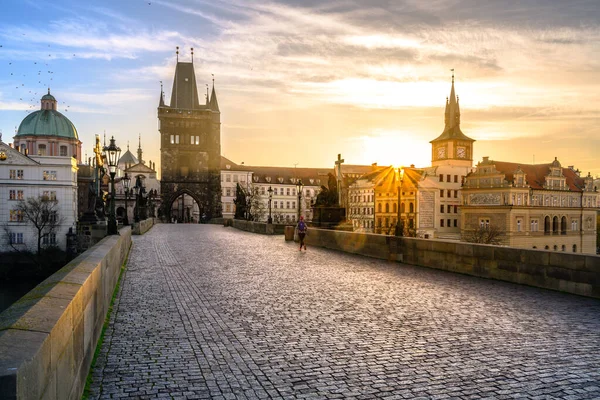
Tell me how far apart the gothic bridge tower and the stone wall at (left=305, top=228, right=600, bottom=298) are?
67749 mm

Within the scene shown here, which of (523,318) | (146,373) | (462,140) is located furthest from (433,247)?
(462,140)

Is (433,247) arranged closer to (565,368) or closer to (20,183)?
(565,368)

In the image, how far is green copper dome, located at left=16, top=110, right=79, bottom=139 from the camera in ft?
314

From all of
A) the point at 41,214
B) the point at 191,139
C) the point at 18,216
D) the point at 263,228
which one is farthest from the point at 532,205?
the point at 18,216

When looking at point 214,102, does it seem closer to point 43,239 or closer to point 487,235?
point 43,239

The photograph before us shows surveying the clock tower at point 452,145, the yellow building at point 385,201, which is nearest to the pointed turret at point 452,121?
the clock tower at point 452,145

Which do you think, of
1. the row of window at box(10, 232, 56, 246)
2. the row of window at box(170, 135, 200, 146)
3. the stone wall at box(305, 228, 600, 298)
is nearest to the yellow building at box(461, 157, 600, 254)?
the row of window at box(170, 135, 200, 146)

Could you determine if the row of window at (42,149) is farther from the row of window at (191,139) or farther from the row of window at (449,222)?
the row of window at (449,222)

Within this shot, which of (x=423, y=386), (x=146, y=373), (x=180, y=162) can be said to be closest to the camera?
(x=423, y=386)

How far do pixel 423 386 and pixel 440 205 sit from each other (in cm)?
8568

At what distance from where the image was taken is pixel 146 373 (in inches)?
199

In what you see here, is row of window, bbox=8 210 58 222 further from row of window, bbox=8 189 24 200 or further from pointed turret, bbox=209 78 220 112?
pointed turret, bbox=209 78 220 112

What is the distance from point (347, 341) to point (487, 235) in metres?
71.6

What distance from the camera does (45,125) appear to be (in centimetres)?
9619
